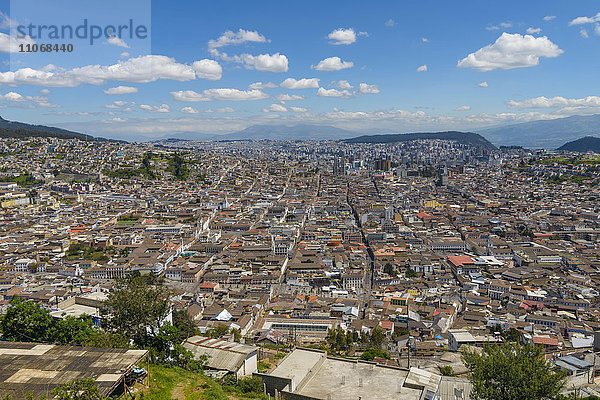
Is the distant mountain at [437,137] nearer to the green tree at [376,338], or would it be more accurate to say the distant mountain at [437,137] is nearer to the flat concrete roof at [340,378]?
the green tree at [376,338]

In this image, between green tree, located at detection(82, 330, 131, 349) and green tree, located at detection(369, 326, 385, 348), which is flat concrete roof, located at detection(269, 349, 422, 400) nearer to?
green tree, located at detection(82, 330, 131, 349)

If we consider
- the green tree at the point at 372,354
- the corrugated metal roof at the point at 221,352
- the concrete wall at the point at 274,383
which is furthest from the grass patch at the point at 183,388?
the green tree at the point at 372,354

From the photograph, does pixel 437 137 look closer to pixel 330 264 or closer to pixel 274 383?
pixel 330 264

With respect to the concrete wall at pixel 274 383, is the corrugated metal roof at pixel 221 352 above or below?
below

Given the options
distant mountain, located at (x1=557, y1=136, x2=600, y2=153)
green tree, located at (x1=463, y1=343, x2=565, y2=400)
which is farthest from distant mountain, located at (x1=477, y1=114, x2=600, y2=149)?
green tree, located at (x1=463, y1=343, x2=565, y2=400)

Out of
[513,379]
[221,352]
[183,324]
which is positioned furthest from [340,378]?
[183,324]

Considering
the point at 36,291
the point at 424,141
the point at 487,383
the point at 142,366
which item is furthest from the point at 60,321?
the point at 424,141
